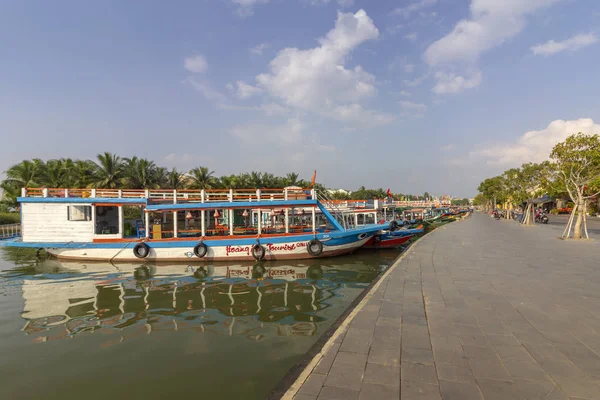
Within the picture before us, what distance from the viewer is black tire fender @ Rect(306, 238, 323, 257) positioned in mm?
16656

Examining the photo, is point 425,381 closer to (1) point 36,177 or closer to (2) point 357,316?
(2) point 357,316

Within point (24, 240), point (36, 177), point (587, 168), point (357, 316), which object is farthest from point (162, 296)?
point (36, 177)

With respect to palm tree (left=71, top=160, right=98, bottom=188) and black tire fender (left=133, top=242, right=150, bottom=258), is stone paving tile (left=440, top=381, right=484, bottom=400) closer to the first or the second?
black tire fender (left=133, top=242, right=150, bottom=258)

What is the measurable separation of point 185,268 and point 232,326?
28.9ft

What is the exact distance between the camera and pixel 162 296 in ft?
34.0

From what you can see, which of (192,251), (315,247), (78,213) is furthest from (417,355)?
(78,213)

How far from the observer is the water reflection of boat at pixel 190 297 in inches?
303

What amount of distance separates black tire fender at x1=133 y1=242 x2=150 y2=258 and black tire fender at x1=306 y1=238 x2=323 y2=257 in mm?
8977

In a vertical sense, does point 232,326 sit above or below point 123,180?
below

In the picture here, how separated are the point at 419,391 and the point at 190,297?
8395mm

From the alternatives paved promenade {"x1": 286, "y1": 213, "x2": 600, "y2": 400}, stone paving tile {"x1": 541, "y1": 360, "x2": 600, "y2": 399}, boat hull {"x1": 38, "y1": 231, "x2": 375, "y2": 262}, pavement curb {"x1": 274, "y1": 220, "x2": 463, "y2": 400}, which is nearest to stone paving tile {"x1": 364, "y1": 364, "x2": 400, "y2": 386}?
paved promenade {"x1": 286, "y1": 213, "x2": 600, "y2": 400}

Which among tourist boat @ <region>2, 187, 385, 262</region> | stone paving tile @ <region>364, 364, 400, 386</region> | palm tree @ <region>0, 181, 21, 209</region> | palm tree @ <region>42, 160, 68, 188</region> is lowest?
stone paving tile @ <region>364, 364, 400, 386</region>

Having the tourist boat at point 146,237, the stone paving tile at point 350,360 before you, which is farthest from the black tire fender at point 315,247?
the stone paving tile at point 350,360

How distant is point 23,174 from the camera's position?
3453 centimetres
